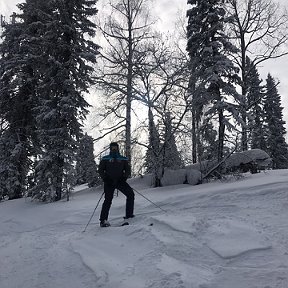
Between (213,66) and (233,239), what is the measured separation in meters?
11.7

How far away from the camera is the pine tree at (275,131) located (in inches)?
1490

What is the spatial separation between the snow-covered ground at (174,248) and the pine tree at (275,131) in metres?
29.8

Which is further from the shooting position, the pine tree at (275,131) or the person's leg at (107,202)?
the pine tree at (275,131)

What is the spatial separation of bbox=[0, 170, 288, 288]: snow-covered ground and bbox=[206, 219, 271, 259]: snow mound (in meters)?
Answer: 0.02

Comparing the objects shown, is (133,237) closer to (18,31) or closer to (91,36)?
(91,36)

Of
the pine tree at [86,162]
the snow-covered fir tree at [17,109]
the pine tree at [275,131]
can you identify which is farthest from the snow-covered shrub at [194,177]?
the pine tree at [275,131]

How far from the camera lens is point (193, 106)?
17156 millimetres

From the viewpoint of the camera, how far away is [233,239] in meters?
6.10

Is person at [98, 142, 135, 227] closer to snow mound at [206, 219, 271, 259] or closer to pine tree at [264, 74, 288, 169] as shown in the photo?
snow mound at [206, 219, 271, 259]

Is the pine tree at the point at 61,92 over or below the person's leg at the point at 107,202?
over

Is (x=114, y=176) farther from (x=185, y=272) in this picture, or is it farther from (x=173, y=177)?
(x=173, y=177)

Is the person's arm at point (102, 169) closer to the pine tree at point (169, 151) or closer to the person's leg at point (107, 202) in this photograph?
the person's leg at point (107, 202)

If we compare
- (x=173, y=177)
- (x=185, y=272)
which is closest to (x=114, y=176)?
(x=185, y=272)

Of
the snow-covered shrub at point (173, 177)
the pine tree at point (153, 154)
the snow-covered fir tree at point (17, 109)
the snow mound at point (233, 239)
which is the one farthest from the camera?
the snow-covered fir tree at point (17, 109)
